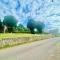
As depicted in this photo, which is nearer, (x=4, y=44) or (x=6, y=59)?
(x=6, y=59)

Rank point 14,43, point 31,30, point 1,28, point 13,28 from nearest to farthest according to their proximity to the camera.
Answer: point 14,43 → point 1,28 → point 13,28 → point 31,30

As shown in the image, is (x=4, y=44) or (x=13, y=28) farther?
(x=13, y=28)

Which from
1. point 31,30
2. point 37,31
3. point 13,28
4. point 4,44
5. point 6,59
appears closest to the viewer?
point 6,59

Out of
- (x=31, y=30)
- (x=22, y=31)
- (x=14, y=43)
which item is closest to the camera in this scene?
(x=14, y=43)

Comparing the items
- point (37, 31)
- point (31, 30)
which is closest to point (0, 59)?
point (31, 30)

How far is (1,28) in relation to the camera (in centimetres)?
4028

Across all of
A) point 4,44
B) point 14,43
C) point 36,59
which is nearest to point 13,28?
point 14,43

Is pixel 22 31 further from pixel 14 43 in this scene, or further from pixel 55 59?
pixel 55 59

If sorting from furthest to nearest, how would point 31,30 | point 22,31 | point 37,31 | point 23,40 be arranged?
point 37,31
point 31,30
point 22,31
point 23,40

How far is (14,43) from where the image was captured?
26406 millimetres

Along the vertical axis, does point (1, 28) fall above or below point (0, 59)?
above

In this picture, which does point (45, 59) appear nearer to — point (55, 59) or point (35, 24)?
point (55, 59)

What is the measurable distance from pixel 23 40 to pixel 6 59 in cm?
1956

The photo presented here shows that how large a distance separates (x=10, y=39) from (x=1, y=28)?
15983 mm
